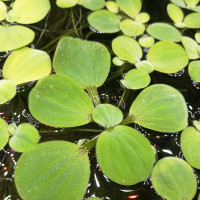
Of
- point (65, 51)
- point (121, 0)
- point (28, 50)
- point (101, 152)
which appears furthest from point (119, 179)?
point (121, 0)

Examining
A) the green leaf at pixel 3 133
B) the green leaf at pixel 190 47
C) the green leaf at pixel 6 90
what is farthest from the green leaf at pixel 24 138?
the green leaf at pixel 190 47

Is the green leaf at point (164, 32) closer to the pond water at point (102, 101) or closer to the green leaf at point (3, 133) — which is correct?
the pond water at point (102, 101)

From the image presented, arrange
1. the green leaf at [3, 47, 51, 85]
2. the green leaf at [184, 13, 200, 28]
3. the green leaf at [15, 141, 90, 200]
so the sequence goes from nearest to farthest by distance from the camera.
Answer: the green leaf at [15, 141, 90, 200], the green leaf at [3, 47, 51, 85], the green leaf at [184, 13, 200, 28]

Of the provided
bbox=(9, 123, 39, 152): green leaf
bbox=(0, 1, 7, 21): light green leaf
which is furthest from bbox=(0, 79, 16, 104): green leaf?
bbox=(0, 1, 7, 21): light green leaf

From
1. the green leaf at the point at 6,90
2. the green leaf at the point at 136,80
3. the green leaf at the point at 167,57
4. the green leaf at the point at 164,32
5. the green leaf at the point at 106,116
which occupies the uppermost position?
the green leaf at the point at 164,32

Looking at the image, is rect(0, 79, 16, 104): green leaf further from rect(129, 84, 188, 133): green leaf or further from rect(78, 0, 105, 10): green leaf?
rect(78, 0, 105, 10): green leaf

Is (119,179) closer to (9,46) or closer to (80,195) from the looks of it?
(80,195)
